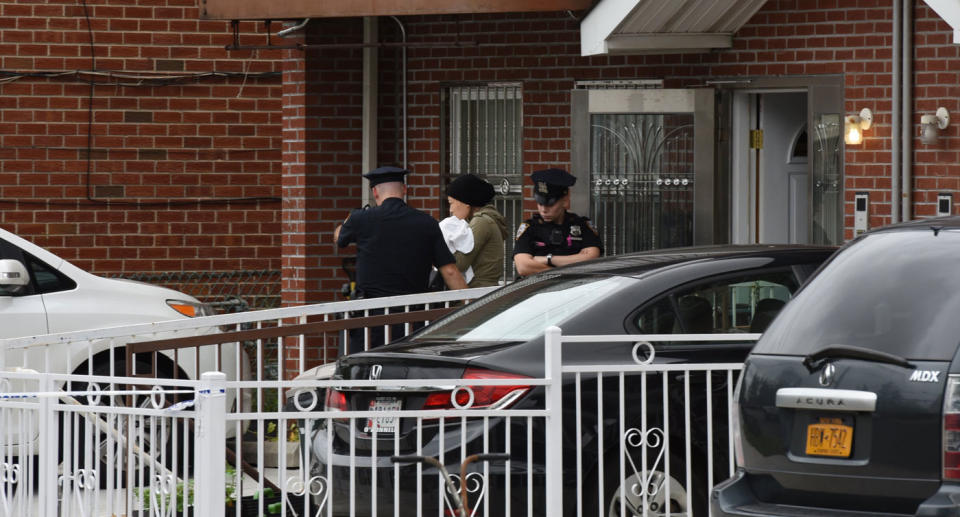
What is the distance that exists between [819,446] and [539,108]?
809 cm

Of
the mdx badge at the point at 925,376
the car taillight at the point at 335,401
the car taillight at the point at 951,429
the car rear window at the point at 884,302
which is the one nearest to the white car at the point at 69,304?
the car taillight at the point at 335,401

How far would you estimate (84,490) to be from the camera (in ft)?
20.0

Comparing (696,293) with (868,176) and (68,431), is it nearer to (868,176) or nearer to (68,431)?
(68,431)

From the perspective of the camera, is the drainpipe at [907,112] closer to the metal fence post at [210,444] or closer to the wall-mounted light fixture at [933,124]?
the wall-mounted light fixture at [933,124]

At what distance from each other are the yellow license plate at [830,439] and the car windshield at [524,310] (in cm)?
201

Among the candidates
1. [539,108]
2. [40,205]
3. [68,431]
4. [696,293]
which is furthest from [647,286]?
[40,205]

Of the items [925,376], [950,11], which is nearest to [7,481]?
[925,376]

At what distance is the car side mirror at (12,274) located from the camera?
34.4 feet

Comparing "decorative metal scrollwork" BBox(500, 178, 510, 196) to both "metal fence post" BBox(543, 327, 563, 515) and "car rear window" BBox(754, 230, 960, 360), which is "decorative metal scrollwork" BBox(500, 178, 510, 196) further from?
"car rear window" BBox(754, 230, 960, 360)

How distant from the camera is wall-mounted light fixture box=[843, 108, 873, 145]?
11.7 meters

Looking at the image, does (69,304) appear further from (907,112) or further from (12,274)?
(907,112)

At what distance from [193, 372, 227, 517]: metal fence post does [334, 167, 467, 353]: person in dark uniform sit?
4635 mm

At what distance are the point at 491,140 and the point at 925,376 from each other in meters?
8.73

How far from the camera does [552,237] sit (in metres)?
10.6
